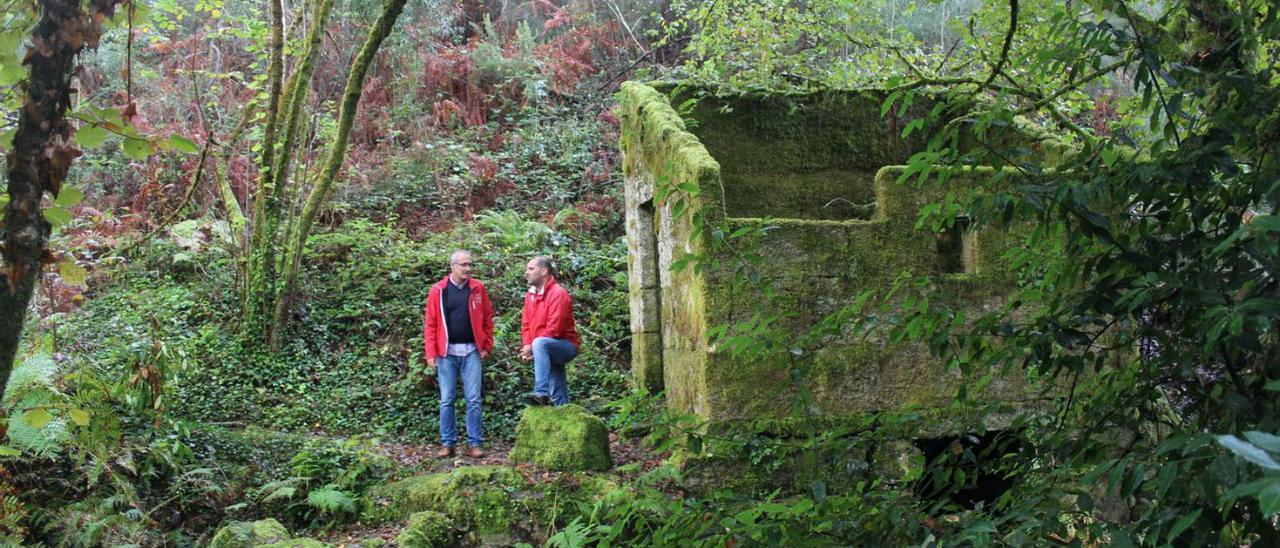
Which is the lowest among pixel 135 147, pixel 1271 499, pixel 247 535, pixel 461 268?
A: pixel 247 535

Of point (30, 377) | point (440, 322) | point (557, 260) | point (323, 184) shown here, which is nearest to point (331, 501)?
point (440, 322)

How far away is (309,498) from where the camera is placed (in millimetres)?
7277

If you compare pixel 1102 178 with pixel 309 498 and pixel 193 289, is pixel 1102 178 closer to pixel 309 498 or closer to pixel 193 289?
pixel 309 498

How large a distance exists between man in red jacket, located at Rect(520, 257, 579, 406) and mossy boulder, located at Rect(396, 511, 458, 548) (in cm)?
226

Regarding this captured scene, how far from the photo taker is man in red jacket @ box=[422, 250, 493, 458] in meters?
8.77

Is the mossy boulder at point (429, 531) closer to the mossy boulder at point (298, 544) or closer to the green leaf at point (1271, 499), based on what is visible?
the mossy boulder at point (298, 544)

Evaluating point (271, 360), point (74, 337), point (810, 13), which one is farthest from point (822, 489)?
point (74, 337)

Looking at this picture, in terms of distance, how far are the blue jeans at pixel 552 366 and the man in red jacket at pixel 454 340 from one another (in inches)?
21.5

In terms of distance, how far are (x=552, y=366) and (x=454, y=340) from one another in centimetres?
102

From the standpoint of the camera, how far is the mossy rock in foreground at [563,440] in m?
7.77

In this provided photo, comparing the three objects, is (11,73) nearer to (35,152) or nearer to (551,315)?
(35,152)

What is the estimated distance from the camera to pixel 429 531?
6.71 meters

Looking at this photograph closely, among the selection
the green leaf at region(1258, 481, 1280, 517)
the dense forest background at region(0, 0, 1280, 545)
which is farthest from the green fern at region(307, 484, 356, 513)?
the green leaf at region(1258, 481, 1280, 517)

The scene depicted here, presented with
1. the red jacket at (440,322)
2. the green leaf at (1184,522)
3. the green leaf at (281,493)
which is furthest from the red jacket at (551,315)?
the green leaf at (1184,522)
